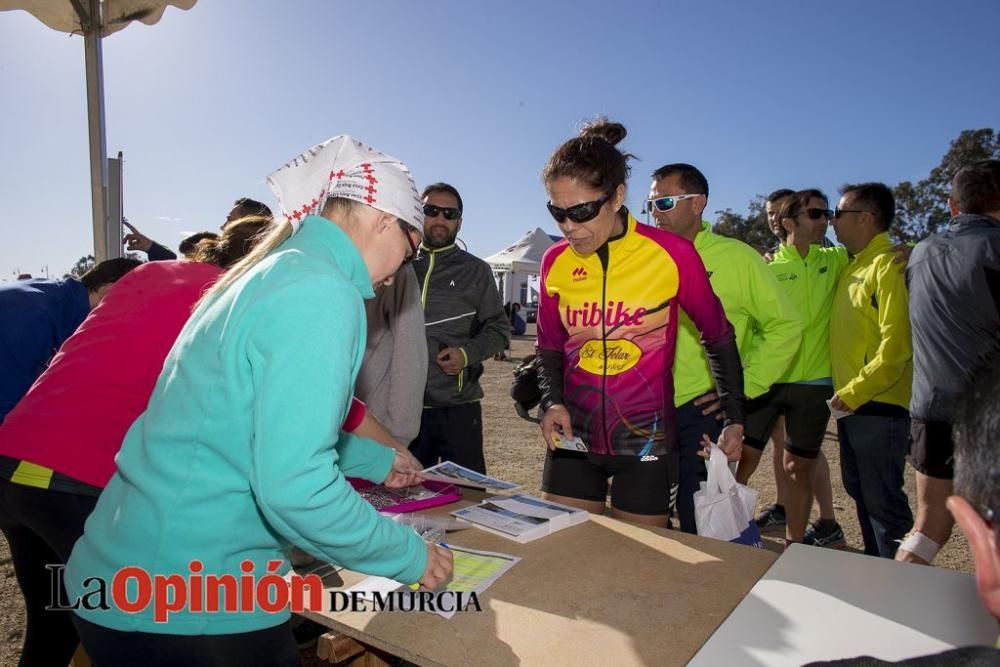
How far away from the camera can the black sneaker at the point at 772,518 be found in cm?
463

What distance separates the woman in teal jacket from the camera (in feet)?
3.45

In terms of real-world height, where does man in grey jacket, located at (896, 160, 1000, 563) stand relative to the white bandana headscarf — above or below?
below

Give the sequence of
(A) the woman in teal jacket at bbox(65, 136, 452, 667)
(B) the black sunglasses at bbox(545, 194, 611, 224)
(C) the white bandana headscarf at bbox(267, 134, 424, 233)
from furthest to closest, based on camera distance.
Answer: (B) the black sunglasses at bbox(545, 194, 611, 224), (C) the white bandana headscarf at bbox(267, 134, 424, 233), (A) the woman in teal jacket at bbox(65, 136, 452, 667)

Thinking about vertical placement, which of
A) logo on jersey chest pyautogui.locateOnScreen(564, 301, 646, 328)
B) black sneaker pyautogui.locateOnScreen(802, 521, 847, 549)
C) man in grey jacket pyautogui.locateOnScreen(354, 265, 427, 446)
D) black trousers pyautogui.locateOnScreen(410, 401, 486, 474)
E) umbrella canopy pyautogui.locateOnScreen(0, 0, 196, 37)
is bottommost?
black sneaker pyautogui.locateOnScreen(802, 521, 847, 549)

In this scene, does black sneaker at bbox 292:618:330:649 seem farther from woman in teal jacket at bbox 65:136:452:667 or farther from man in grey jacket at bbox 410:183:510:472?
woman in teal jacket at bbox 65:136:452:667

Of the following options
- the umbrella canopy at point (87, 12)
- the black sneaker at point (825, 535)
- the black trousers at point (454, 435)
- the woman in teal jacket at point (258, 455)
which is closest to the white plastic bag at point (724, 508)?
the woman in teal jacket at point (258, 455)

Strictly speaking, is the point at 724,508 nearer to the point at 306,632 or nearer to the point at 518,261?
the point at 306,632

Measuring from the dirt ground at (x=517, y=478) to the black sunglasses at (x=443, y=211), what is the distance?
2.37 meters

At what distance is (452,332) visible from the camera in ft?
11.8

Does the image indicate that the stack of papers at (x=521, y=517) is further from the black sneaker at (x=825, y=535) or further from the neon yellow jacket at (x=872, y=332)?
the black sneaker at (x=825, y=535)

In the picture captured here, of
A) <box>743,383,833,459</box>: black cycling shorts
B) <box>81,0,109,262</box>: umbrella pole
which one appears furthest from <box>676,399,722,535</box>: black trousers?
<box>81,0,109,262</box>: umbrella pole

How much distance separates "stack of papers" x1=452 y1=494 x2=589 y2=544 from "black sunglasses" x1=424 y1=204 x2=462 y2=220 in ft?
5.92

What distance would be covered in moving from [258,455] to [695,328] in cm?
221

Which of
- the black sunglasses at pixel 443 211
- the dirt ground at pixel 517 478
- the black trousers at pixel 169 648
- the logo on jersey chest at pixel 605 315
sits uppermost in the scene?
the black sunglasses at pixel 443 211
